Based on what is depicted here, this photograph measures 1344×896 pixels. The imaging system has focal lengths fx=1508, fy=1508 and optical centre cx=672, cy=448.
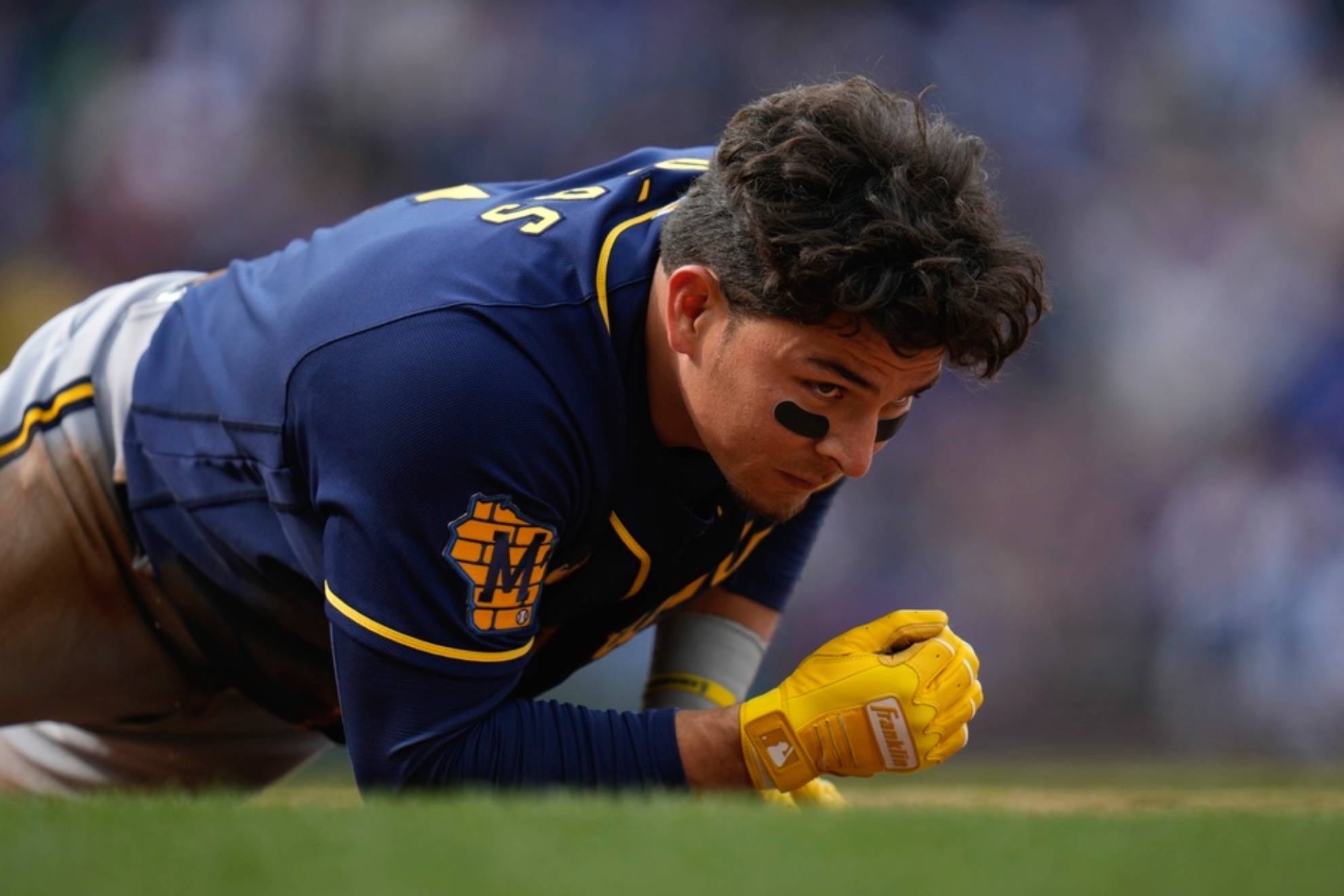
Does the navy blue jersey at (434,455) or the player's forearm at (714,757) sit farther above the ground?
the navy blue jersey at (434,455)

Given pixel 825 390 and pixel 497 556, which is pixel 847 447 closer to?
pixel 825 390

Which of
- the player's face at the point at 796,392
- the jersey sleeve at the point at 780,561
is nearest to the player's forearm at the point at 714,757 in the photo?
the player's face at the point at 796,392

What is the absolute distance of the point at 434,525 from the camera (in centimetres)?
239

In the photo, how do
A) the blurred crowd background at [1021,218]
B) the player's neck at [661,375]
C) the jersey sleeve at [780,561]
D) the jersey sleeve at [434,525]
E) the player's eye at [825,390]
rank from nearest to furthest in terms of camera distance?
the jersey sleeve at [434,525] < the player's eye at [825,390] < the player's neck at [661,375] < the jersey sleeve at [780,561] < the blurred crowd background at [1021,218]

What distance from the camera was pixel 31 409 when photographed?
3.06 metres

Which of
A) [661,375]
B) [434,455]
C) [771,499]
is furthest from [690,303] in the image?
[434,455]

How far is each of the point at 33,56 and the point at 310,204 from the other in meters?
1.64

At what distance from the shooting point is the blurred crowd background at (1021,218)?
6.83 metres

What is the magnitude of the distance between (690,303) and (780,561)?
3.55ft

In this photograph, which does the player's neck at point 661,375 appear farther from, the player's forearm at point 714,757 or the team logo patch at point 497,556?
the player's forearm at point 714,757

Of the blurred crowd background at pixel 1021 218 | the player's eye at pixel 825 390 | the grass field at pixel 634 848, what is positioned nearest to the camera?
the grass field at pixel 634 848

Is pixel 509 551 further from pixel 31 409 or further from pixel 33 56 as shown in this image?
pixel 33 56

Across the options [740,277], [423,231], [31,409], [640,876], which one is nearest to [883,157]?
[740,277]

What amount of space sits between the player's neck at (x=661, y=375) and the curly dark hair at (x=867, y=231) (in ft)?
0.20
